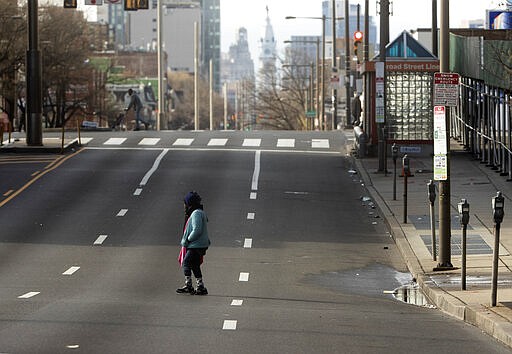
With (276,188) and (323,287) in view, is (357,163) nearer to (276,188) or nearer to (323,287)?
(276,188)

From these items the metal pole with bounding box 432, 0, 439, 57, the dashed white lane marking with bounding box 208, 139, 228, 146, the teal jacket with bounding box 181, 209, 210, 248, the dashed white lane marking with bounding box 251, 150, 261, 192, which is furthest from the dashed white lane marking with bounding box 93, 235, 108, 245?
the metal pole with bounding box 432, 0, 439, 57

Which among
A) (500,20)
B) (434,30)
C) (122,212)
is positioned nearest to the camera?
(122,212)

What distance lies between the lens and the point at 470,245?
22.8 meters

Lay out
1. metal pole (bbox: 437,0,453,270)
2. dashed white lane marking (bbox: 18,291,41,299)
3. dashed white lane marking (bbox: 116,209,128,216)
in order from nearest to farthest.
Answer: dashed white lane marking (bbox: 18,291,41,299) < metal pole (bbox: 437,0,453,270) < dashed white lane marking (bbox: 116,209,128,216)

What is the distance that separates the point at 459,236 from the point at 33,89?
22843mm

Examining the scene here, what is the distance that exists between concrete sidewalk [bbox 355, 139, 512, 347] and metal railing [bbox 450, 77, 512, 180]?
44cm

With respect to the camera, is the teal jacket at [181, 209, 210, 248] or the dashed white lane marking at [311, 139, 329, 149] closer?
the teal jacket at [181, 209, 210, 248]

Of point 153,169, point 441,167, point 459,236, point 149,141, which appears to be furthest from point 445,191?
point 149,141

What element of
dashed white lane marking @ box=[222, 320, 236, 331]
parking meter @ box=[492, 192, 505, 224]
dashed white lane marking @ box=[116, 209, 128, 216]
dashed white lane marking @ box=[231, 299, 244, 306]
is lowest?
dashed white lane marking @ box=[231, 299, 244, 306]

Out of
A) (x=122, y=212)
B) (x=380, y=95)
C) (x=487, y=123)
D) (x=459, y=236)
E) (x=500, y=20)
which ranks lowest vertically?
(x=459, y=236)

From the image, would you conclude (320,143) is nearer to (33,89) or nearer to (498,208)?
(33,89)

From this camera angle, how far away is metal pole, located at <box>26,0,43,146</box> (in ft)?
139

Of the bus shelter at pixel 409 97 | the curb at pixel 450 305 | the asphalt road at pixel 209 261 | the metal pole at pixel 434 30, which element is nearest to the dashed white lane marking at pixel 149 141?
the asphalt road at pixel 209 261

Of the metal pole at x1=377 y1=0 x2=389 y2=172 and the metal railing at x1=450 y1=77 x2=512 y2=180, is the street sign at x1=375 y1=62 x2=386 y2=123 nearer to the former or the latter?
the metal pole at x1=377 y1=0 x2=389 y2=172
